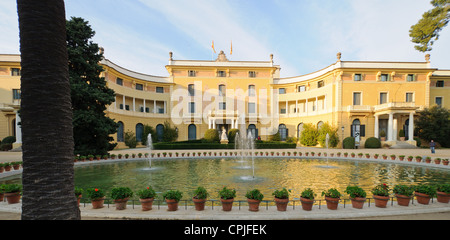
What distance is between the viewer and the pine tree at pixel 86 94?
13.8 meters

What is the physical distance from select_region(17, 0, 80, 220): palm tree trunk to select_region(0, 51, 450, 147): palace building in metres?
26.8

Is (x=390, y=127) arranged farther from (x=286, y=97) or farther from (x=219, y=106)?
(x=219, y=106)

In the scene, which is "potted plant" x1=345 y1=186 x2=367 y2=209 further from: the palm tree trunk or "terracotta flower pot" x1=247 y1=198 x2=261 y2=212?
the palm tree trunk

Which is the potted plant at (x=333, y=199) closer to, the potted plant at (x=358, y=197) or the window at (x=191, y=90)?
the potted plant at (x=358, y=197)

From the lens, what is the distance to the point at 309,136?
28.8m

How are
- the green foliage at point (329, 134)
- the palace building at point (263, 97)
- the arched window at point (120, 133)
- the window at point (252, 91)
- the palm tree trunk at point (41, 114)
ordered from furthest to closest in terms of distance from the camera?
the window at point (252, 91), the arched window at point (120, 133), the palace building at point (263, 97), the green foliage at point (329, 134), the palm tree trunk at point (41, 114)

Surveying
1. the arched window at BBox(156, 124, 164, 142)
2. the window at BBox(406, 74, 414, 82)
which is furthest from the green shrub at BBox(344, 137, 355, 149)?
the arched window at BBox(156, 124, 164, 142)

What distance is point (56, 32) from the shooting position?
8.55 ft

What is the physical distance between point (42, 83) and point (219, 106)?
105 ft

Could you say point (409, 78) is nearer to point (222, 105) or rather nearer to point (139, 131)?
point (222, 105)

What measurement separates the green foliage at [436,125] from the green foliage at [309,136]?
13.7 metres

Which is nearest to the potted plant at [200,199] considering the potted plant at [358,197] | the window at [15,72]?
the potted plant at [358,197]

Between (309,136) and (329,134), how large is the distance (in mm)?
2899

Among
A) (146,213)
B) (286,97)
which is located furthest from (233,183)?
(286,97)
